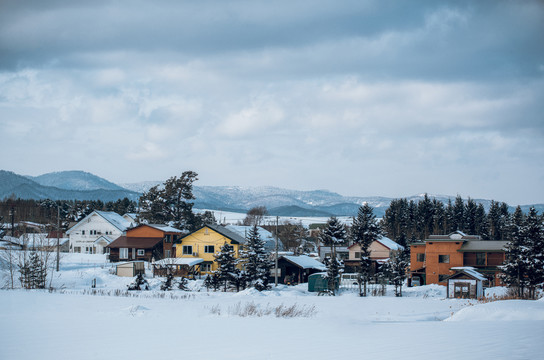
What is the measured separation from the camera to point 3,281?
A: 39312mm

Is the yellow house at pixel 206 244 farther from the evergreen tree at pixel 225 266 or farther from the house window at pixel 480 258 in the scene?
the house window at pixel 480 258

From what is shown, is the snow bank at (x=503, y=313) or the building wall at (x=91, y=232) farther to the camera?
the building wall at (x=91, y=232)

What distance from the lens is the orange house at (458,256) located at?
4703cm

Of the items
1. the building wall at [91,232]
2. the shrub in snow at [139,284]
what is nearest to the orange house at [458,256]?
the shrub in snow at [139,284]

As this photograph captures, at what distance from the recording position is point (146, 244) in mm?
60094

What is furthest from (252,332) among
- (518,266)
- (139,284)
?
(518,266)

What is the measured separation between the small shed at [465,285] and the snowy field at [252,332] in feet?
44.5

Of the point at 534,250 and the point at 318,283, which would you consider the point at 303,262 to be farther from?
the point at 534,250

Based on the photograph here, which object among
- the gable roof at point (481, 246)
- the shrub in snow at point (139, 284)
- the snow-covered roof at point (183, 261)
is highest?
the gable roof at point (481, 246)

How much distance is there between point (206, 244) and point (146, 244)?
29.1 feet

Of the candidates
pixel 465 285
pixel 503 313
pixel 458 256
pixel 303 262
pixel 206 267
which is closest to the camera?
pixel 503 313

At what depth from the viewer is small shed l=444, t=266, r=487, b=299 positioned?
3594cm

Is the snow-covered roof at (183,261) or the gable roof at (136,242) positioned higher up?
the gable roof at (136,242)

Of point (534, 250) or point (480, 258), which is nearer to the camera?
point (534, 250)
